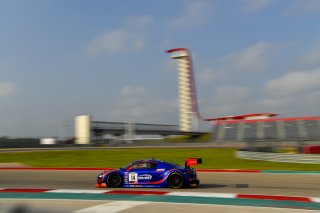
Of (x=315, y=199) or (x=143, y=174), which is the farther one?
(x=143, y=174)

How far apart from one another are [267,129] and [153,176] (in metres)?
54.3

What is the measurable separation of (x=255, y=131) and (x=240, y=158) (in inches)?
1542

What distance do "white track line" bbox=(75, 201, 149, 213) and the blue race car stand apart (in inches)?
113

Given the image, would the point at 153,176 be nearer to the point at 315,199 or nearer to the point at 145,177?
the point at 145,177

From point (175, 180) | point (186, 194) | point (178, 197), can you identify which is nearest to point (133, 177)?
point (175, 180)

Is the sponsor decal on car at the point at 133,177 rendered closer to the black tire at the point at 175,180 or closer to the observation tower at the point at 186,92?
the black tire at the point at 175,180

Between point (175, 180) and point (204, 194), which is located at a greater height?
point (175, 180)

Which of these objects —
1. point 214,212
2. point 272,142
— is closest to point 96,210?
point 214,212

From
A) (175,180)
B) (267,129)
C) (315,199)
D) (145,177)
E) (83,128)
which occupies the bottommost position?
(315,199)

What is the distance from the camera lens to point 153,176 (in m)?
12.5

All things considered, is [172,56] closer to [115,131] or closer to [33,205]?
[115,131]

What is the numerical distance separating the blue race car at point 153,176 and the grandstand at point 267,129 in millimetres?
47776

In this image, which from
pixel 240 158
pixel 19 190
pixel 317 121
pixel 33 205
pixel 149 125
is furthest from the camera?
pixel 149 125

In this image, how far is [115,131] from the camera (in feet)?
249
